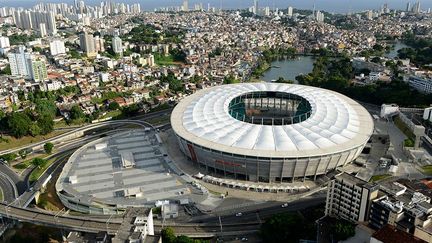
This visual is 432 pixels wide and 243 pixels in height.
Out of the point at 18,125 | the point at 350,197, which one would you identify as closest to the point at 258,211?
the point at 350,197

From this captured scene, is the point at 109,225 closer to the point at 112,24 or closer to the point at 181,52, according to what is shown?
the point at 181,52

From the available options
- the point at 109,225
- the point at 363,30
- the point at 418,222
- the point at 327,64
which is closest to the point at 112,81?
the point at 109,225

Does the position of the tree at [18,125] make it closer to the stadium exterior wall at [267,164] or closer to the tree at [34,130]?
the tree at [34,130]

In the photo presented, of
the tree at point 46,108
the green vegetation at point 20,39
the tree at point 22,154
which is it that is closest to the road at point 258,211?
the tree at point 22,154

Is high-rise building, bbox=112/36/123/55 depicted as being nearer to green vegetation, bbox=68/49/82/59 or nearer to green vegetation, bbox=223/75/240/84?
green vegetation, bbox=68/49/82/59

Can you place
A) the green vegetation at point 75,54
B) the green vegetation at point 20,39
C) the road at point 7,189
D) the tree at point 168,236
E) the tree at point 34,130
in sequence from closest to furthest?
the tree at point 168,236 < the road at point 7,189 < the tree at point 34,130 < the green vegetation at point 75,54 < the green vegetation at point 20,39
